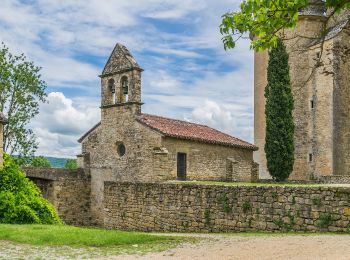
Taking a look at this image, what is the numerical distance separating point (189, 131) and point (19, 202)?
47.1 feet

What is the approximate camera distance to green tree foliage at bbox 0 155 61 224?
50.7 feet

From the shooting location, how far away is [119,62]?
28391mm

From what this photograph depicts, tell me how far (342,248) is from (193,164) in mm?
18489

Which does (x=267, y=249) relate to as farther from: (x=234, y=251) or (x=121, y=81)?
(x=121, y=81)

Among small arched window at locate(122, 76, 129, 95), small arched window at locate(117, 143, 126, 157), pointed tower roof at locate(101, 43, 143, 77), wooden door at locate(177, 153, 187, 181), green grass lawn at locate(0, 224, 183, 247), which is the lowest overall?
green grass lawn at locate(0, 224, 183, 247)

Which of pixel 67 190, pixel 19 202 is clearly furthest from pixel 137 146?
pixel 19 202

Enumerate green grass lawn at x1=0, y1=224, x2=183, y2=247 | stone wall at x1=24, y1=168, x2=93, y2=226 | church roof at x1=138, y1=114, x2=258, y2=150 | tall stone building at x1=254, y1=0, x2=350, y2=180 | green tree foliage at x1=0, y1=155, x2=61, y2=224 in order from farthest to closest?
1. tall stone building at x1=254, y1=0, x2=350, y2=180
2. stone wall at x1=24, y1=168, x2=93, y2=226
3. church roof at x1=138, y1=114, x2=258, y2=150
4. green tree foliage at x1=0, y1=155, x2=61, y2=224
5. green grass lawn at x1=0, y1=224, x2=183, y2=247

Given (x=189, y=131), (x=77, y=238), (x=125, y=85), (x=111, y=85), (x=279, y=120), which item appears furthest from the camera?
(x=279, y=120)

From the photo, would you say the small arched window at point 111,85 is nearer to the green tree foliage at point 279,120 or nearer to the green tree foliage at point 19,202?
the green tree foliage at point 279,120

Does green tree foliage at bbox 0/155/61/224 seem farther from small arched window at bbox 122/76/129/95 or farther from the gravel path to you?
small arched window at bbox 122/76/129/95

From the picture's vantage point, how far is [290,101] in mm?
30875

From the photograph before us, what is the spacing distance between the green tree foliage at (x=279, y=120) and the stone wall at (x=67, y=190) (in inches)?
464

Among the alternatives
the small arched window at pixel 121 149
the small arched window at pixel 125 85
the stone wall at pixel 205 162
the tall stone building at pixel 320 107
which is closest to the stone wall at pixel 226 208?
the stone wall at pixel 205 162

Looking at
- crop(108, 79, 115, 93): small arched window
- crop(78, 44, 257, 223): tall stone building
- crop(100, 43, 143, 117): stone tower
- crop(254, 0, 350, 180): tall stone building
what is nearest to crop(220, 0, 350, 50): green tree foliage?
crop(78, 44, 257, 223): tall stone building
